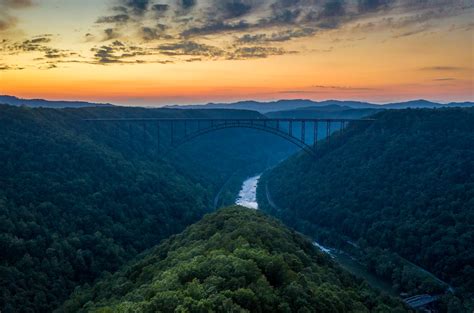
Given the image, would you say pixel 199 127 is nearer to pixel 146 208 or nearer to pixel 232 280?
pixel 146 208

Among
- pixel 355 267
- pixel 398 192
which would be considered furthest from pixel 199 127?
pixel 355 267

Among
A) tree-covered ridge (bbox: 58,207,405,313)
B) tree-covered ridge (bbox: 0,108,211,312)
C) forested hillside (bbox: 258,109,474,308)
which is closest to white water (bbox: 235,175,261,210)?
forested hillside (bbox: 258,109,474,308)

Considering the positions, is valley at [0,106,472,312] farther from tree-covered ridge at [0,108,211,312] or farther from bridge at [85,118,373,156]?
bridge at [85,118,373,156]

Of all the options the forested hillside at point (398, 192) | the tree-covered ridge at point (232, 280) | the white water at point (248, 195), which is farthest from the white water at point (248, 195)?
the tree-covered ridge at point (232, 280)

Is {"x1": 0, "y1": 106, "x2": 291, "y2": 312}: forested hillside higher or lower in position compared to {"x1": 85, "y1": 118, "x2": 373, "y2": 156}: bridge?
lower

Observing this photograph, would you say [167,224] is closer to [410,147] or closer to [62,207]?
[62,207]

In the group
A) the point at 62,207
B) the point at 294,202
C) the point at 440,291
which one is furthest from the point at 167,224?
the point at 440,291
